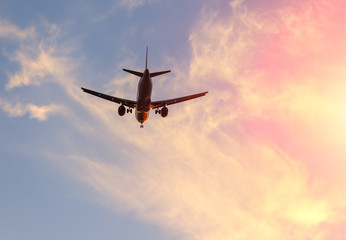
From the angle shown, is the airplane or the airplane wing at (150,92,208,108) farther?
the airplane wing at (150,92,208,108)

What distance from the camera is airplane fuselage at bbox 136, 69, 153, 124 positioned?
74312mm

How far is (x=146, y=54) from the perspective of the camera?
7994 centimetres

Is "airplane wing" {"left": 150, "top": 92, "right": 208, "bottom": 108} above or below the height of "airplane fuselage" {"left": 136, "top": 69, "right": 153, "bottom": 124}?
above

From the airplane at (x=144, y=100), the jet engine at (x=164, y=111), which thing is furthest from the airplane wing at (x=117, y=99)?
the jet engine at (x=164, y=111)

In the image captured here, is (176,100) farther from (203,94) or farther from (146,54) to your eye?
(146,54)

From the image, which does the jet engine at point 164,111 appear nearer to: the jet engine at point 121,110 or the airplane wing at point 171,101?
the airplane wing at point 171,101

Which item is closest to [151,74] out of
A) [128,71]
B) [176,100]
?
[128,71]

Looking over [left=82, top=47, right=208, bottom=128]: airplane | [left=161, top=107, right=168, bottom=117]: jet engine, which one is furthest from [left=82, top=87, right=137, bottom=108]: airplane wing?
[left=161, top=107, right=168, bottom=117]: jet engine

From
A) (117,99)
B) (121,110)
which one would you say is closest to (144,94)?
(121,110)

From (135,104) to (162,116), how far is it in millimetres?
6022

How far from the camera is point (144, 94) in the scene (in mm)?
75812

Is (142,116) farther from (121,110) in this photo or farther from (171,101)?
(171,101)

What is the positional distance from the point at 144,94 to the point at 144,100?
1523 mm

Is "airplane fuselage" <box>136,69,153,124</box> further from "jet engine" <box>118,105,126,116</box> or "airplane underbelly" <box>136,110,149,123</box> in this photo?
"jet engine" <box>118,105,126,116</box>
